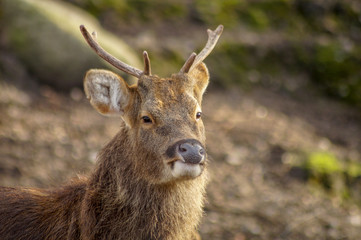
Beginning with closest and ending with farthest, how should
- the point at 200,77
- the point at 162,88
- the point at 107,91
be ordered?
1. the point at 162,88
2. the point at 107,91
3. the point at 200,77

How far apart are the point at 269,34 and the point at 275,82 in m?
1.40

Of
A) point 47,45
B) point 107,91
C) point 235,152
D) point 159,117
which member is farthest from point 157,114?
point 47,45

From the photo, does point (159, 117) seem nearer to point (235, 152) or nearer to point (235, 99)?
point (235, 152)

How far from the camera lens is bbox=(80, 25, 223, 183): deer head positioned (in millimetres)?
3779

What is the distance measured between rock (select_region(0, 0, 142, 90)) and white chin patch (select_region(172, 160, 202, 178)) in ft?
20.1

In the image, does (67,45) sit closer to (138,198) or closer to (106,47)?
(106,47)

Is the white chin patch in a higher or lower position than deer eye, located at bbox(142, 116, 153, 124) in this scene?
lower

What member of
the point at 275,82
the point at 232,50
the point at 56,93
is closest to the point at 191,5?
the point at 232,50

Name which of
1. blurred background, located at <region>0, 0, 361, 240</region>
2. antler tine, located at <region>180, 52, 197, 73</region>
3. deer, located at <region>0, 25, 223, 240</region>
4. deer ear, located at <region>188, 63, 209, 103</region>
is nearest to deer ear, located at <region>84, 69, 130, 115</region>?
deer, located at <region>0, 25, 223, 240</region>

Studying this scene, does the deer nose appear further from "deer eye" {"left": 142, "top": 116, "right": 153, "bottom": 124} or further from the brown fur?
"deer eye" {"left": 142, "top": 116, "right": 153, "bottom": 124}

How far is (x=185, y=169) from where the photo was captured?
12.2 feet

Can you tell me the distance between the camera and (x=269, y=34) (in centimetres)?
1265

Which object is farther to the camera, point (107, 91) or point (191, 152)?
point (107, 91)

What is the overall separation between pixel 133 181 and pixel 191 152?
658 millimetres
